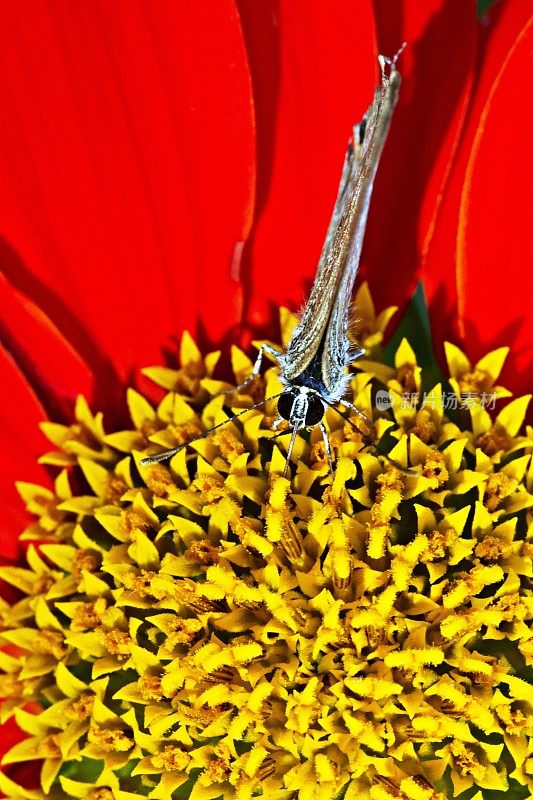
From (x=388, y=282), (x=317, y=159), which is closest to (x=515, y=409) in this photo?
(x=388, y=282)

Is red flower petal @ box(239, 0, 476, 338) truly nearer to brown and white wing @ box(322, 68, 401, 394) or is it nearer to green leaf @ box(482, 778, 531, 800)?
brown and white wing @ box(322, 68, 401, 394)

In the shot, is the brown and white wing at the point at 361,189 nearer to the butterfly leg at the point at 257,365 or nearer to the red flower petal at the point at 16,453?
the butterfly leg at the point at 257,365

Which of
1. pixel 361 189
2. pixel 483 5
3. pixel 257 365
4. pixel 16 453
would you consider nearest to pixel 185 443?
pixel 257 365

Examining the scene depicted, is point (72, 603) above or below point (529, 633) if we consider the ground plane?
above

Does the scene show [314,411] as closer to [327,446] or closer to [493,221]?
[327,446]

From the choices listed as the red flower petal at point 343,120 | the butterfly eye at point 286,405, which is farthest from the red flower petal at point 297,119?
the butterfly eye at point 286,405

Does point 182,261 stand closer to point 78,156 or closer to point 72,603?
point 78,156
